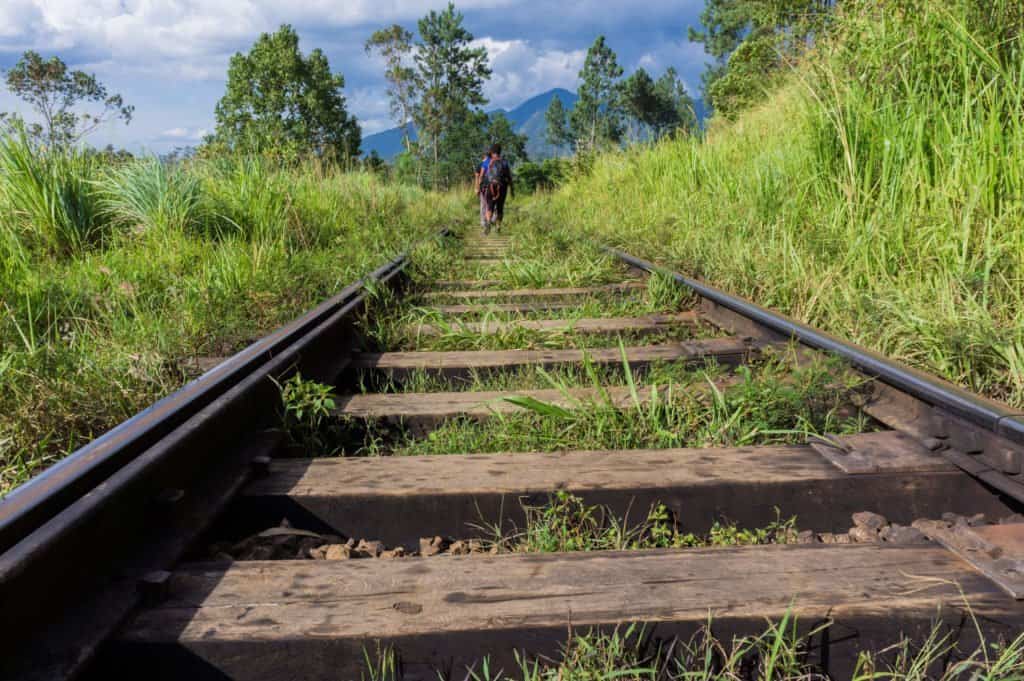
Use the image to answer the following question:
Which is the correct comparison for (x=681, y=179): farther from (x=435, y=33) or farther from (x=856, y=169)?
(x=435, y=33)

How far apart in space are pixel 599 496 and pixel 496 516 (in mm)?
250

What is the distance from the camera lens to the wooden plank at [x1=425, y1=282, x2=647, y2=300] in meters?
4.41

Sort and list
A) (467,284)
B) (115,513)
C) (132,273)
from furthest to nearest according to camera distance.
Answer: (467,284), (132,273), (115,513)

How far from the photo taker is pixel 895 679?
1.06 m

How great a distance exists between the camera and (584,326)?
3395 millimetres

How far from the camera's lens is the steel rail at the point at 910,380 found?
157 cm

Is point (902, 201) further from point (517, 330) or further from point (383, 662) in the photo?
point (383, 662)

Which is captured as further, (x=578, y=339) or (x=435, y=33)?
(x=435, y=33)

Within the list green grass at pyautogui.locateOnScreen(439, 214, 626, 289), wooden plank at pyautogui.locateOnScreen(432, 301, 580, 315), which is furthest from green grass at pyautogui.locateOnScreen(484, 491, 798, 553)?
green grass at pyautogui.locateOnScreen(439, 214, 626, 289)

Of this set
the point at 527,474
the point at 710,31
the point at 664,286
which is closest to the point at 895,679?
the point at 527,474

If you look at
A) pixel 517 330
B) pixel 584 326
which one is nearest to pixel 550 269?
pixel 584 326

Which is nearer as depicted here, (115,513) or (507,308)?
(115,513)

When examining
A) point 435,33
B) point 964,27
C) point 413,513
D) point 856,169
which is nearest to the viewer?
point 413,513

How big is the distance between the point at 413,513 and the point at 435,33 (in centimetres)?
6775
